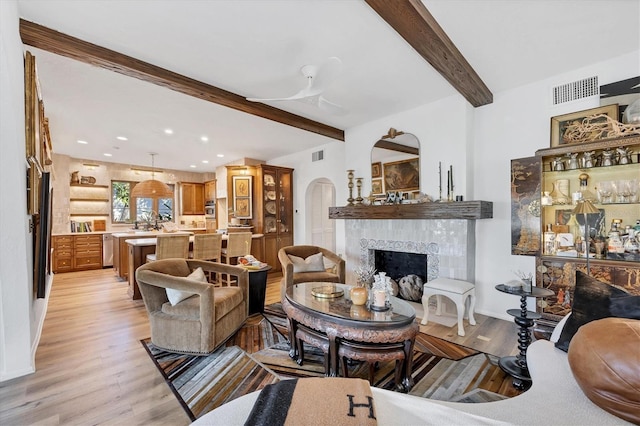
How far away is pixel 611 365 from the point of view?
42.8 inches

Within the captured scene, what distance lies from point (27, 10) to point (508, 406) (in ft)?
12.8

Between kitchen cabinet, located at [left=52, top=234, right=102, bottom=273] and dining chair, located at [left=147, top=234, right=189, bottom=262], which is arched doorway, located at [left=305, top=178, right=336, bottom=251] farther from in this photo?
kitchen cabinet, located at [left=52, top=234, right=102, bottom=273]

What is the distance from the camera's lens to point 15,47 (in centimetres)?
200

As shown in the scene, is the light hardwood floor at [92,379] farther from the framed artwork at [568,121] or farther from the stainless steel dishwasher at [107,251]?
the stainless steel dishwasher at [107,251]

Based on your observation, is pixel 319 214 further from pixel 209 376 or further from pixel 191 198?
pixel 209 376

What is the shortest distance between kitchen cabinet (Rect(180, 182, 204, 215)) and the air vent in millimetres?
8696

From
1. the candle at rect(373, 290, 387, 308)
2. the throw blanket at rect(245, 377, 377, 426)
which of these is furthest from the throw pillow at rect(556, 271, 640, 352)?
the throw blanket at rect(245, 377, 377, 426)

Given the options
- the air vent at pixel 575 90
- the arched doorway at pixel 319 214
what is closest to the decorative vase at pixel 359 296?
the air vent at pixel 575 90

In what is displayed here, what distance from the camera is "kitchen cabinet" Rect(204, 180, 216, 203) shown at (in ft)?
27.7

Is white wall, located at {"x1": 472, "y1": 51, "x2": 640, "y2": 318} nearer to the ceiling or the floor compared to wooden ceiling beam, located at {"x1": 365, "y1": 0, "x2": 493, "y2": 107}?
nearer to the floor

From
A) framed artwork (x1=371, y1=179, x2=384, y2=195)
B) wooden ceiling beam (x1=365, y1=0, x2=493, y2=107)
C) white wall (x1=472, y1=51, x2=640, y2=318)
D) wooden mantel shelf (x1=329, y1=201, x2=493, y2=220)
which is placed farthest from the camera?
framed artwork (x1=371, y1=179, x2=384, y2=195)

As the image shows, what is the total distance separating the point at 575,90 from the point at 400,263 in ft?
9.60

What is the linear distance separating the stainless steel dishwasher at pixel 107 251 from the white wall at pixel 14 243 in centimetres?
523

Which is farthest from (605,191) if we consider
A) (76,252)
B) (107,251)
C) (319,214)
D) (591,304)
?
(76,252)
